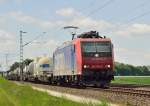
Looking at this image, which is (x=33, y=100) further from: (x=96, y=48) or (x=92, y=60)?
(x=96, y=48)

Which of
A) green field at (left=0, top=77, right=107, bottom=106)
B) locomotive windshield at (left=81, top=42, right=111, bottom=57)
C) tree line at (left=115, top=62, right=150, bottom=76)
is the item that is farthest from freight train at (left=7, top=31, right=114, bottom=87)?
tree line at (left=115, top=62, right=150, bottom=76)

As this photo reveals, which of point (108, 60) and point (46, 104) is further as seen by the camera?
point (108, 60)

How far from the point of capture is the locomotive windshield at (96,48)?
135ft

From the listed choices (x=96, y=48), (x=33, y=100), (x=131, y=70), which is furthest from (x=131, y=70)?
(x=33, y=100)

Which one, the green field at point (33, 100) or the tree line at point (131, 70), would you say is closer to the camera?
the green field at point (33, 100)

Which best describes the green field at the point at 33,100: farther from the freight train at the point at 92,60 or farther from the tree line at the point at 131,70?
the tree line at the point at 131,70

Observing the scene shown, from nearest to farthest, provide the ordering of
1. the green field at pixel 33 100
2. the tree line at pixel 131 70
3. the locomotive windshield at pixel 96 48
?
1. the green field at pixel 33 100
2. the locomotive windshield at pixel 96 48
3. the tree line at pixel 131 70

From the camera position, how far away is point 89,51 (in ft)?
136

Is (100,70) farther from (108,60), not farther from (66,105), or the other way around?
(66,105)

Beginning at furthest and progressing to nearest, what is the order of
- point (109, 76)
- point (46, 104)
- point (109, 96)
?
point (109, 76), point (109, 96), point (46, 104)

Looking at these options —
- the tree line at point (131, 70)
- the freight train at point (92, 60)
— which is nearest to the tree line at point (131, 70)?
the tree line at point (131, 70)

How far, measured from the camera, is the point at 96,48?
41469 mm

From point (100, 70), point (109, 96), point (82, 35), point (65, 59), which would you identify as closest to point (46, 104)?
point (109, 96)

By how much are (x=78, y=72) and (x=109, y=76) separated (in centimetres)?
231
